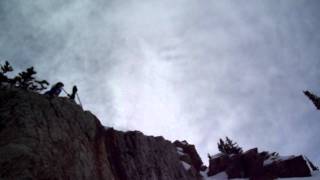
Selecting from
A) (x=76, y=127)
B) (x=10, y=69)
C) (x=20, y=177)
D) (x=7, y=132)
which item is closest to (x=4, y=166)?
(x=20, y=177)

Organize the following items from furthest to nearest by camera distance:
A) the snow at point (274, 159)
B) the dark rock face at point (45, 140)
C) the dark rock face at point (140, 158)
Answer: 1. the snow at point (274, 159)
2. the dark rock face at point (140, 158)
3. the dark rock face at point (45, 140)

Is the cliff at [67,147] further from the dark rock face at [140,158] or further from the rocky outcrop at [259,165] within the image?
the rocky outcrop at [259,165]

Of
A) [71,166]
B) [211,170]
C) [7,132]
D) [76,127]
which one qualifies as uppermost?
[211,170]

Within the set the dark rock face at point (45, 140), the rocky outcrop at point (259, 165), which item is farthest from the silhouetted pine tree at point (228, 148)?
the dark rock face at point (45, 140)

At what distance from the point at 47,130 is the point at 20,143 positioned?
10.0 feet

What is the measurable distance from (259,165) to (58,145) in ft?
152

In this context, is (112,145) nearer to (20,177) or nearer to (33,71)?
(33,71)

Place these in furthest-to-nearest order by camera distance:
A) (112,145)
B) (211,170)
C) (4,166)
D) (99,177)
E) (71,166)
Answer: (211,170) → (112,145) → (99,177) → (71,166) → (4,166)

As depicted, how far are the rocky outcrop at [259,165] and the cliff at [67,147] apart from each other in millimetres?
18354

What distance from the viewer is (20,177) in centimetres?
1670

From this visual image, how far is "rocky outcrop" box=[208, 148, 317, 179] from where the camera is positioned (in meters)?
53.4

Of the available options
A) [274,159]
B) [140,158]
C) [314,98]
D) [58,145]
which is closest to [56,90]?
[58,145]

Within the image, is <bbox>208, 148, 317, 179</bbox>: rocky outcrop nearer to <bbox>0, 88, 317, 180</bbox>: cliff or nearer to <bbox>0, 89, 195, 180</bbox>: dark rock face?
<bbox>0, 88, 317, 180</bbox>: cliff

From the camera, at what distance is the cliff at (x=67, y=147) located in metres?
18.2
